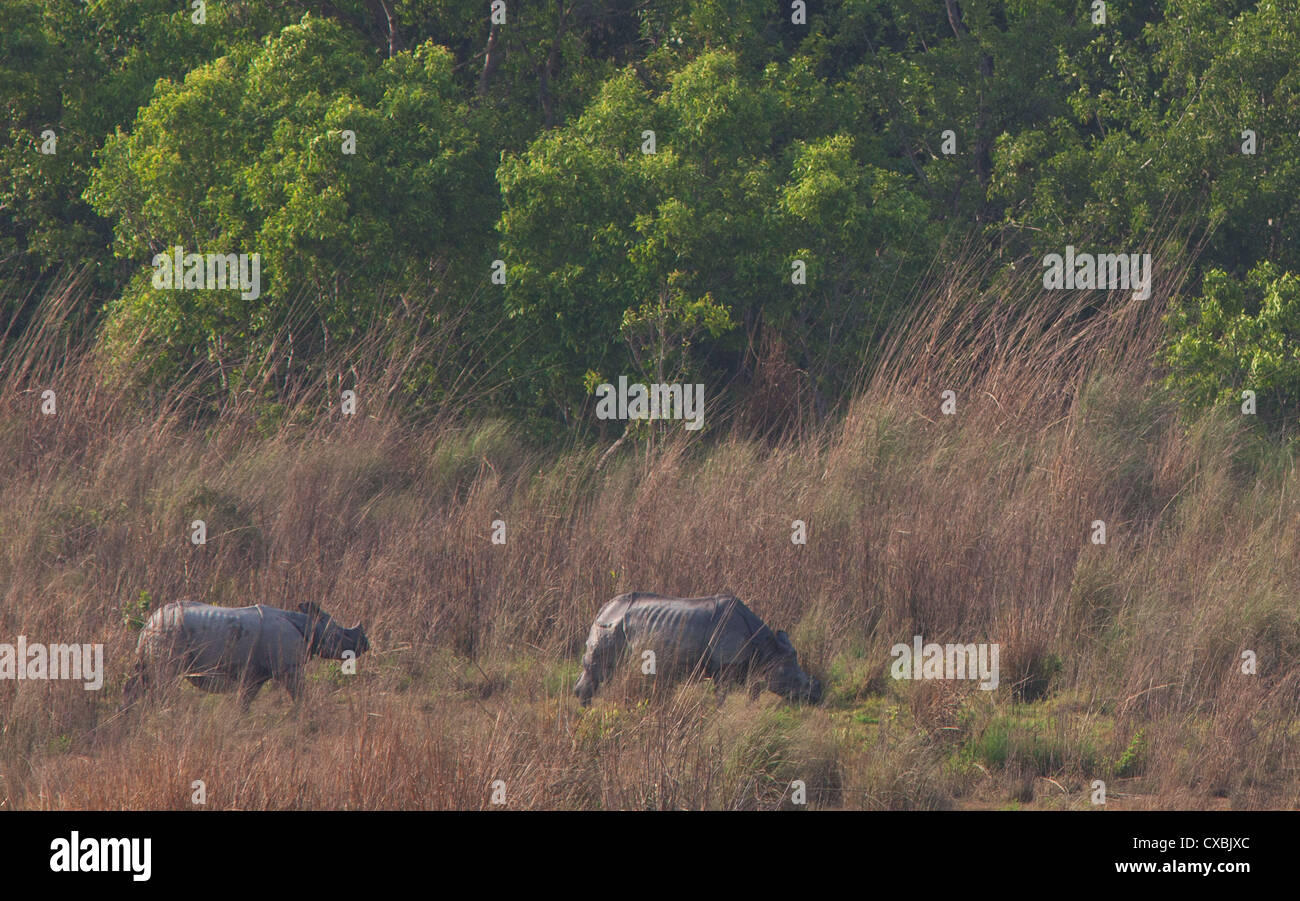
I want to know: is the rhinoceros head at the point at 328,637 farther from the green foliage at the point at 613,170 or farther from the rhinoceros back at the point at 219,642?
the green foliage at the point at 613,170

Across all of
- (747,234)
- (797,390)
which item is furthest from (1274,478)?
(747,234)

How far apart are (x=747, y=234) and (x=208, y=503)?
4477mm

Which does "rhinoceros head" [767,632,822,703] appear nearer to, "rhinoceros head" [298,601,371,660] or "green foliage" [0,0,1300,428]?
"rhinoceros head" [298,601,371,660]

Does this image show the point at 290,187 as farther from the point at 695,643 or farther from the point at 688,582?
the point at 695,643

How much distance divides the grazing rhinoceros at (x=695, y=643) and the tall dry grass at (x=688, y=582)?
0.53ft

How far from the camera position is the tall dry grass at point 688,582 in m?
4.74

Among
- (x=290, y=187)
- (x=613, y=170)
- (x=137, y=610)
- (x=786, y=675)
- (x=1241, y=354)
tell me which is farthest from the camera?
(x=613, y=170)

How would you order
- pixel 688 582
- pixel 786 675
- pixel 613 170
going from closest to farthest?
pixel 786 675
pixel 688 582
pixel 613 170

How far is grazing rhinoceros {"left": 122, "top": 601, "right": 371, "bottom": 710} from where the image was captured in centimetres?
546

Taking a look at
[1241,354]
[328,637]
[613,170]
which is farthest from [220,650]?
[1241,354]

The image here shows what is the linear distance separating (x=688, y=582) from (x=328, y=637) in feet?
5.95

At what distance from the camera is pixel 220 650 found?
547 cm

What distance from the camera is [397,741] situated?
4352mm

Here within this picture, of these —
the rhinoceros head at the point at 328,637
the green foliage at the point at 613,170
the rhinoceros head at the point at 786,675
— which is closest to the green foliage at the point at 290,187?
the green foliage at the point at 613,170
